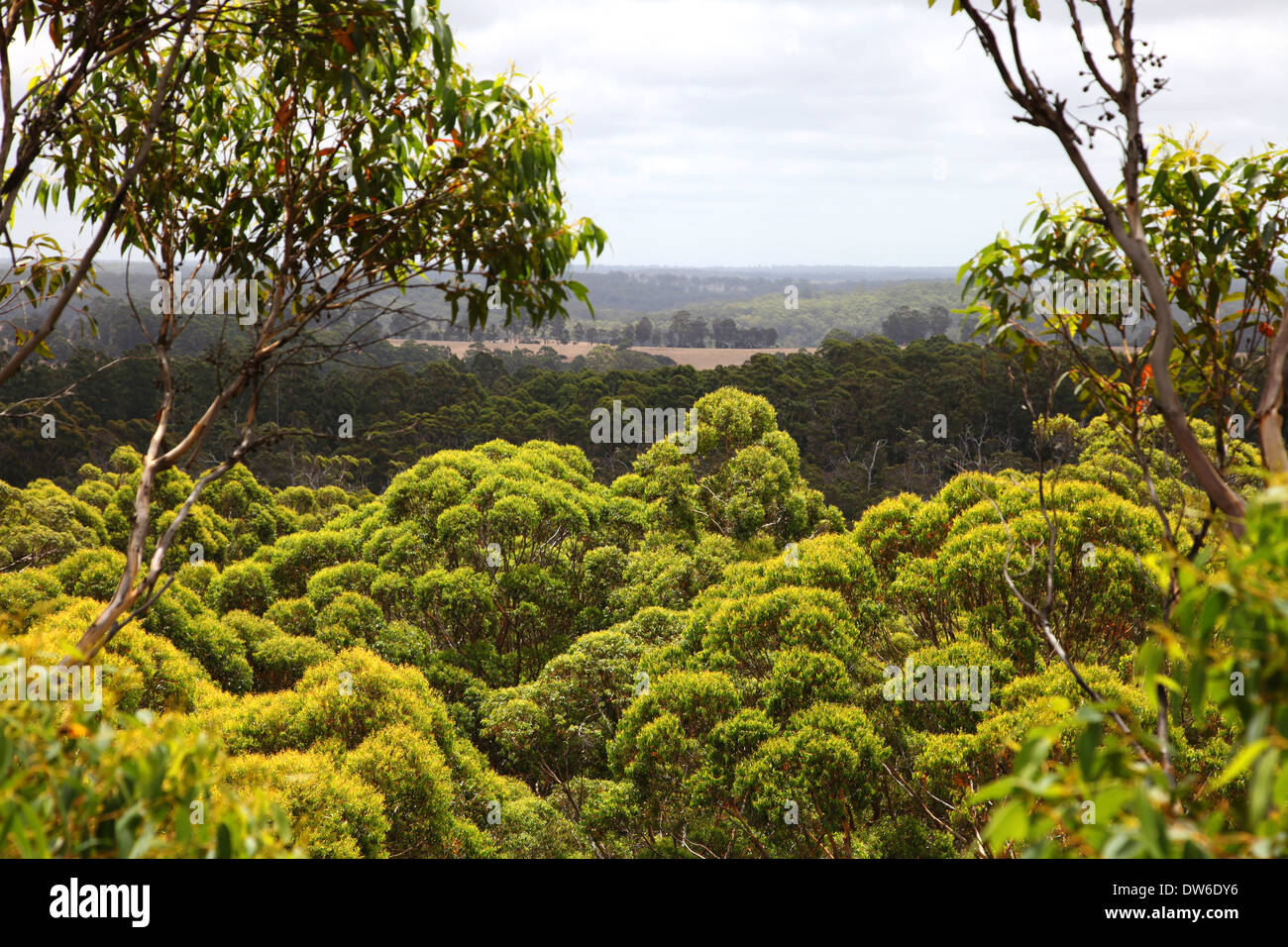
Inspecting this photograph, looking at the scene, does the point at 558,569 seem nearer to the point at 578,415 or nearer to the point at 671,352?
the point at 578,415

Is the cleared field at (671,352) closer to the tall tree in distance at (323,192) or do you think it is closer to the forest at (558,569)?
the forest at (558,569)

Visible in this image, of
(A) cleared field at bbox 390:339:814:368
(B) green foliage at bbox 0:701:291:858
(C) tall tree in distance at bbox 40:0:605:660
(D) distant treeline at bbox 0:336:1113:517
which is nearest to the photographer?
(B) green foliage at bbox 0:701:291:858

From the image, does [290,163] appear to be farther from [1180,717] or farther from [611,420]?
[611,420]

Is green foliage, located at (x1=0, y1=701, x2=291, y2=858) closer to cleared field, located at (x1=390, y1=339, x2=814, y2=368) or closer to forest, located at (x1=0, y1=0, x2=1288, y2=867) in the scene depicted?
forest, located at (x1=0, y1=0, x2=1288, y2=867)

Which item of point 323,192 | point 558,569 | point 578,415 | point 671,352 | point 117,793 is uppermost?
point 671,352

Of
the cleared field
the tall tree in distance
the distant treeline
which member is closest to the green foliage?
the tall tree in distance

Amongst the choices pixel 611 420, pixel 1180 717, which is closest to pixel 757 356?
pixel 611 420

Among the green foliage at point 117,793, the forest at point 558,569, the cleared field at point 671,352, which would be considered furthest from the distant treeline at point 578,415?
the cleared field at point 671,352

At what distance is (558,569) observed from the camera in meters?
15.3

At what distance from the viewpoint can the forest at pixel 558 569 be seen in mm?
1548

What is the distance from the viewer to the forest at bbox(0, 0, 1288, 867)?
1.55 meters

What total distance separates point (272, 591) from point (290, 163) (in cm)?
1406

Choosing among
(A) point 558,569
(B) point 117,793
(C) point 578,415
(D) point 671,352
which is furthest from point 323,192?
(D) point 671,352

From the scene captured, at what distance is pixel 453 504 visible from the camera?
15.7m
